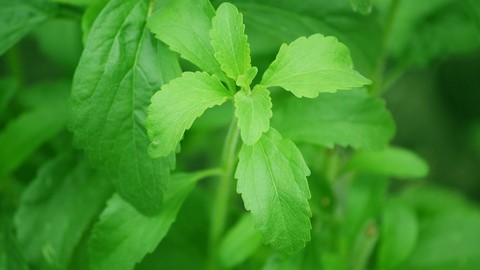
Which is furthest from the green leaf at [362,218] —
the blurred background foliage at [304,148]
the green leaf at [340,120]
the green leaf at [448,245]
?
Result: the green leaf at [340,120]

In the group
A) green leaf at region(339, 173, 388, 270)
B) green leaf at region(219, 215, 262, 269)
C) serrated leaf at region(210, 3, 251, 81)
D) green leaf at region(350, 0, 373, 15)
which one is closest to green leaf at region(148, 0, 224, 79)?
serrated leaf at region(210, 3, 251, 81)

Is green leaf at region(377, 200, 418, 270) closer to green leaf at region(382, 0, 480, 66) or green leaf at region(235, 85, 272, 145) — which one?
green leaf at region(382, 0, 480, 66)

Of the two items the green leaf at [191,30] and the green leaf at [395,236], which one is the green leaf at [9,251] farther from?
the green leaf at [395,236]

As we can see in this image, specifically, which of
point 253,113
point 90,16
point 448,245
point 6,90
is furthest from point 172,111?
point 448,245

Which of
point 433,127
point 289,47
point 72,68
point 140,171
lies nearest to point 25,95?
point 72,68

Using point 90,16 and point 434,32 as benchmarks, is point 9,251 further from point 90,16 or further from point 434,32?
point 434,32
